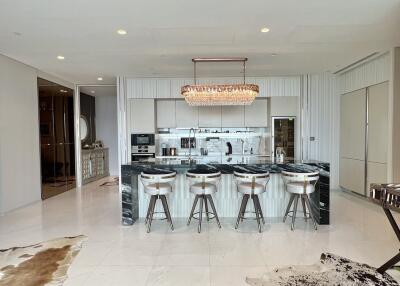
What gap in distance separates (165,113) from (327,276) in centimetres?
520

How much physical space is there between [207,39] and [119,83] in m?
3.29

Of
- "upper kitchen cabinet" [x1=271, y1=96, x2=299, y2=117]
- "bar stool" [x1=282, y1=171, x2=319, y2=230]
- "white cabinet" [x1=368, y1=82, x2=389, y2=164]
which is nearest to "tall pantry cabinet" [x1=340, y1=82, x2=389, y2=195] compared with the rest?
"white cabinet" [x1=368, y1=82, x2=389, y2=164]

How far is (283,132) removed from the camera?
6.85 meters

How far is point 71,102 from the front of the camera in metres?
7.36

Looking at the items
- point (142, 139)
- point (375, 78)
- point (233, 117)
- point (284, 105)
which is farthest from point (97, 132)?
point (375, 78)

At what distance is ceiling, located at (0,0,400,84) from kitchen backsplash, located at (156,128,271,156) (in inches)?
75.3

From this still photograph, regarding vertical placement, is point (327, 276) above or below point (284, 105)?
below

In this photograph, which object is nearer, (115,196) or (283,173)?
(283,173)

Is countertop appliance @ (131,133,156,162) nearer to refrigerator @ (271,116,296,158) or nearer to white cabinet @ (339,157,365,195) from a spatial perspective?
refrigerator @ (271,116,296,158)

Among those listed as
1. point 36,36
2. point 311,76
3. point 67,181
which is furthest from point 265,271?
point 67,181

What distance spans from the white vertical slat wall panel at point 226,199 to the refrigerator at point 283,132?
2430 millimetres

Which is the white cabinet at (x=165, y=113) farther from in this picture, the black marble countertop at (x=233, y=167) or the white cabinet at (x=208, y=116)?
the black marble countertop at (x=233, y=167)

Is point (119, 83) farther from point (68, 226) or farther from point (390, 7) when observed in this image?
point (390, 7)

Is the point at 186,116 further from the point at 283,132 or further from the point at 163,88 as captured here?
the point at 283,132
